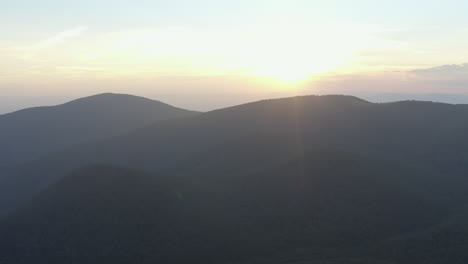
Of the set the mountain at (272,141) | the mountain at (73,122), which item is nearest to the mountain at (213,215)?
the mountain at (272,141)

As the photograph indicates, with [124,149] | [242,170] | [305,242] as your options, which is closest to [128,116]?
[124,149]

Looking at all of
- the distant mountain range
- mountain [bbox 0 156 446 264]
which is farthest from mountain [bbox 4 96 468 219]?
mountain [bbox 0 156 446 264]

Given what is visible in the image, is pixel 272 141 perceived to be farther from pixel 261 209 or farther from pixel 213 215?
pixel 213 215

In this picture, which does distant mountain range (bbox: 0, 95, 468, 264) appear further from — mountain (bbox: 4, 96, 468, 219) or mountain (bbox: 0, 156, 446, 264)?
mountain (bbox: 4, 96, 468, 219)

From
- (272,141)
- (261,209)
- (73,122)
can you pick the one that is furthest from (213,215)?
(73,122)

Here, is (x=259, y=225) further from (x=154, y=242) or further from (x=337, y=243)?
(x=154, y=242)
